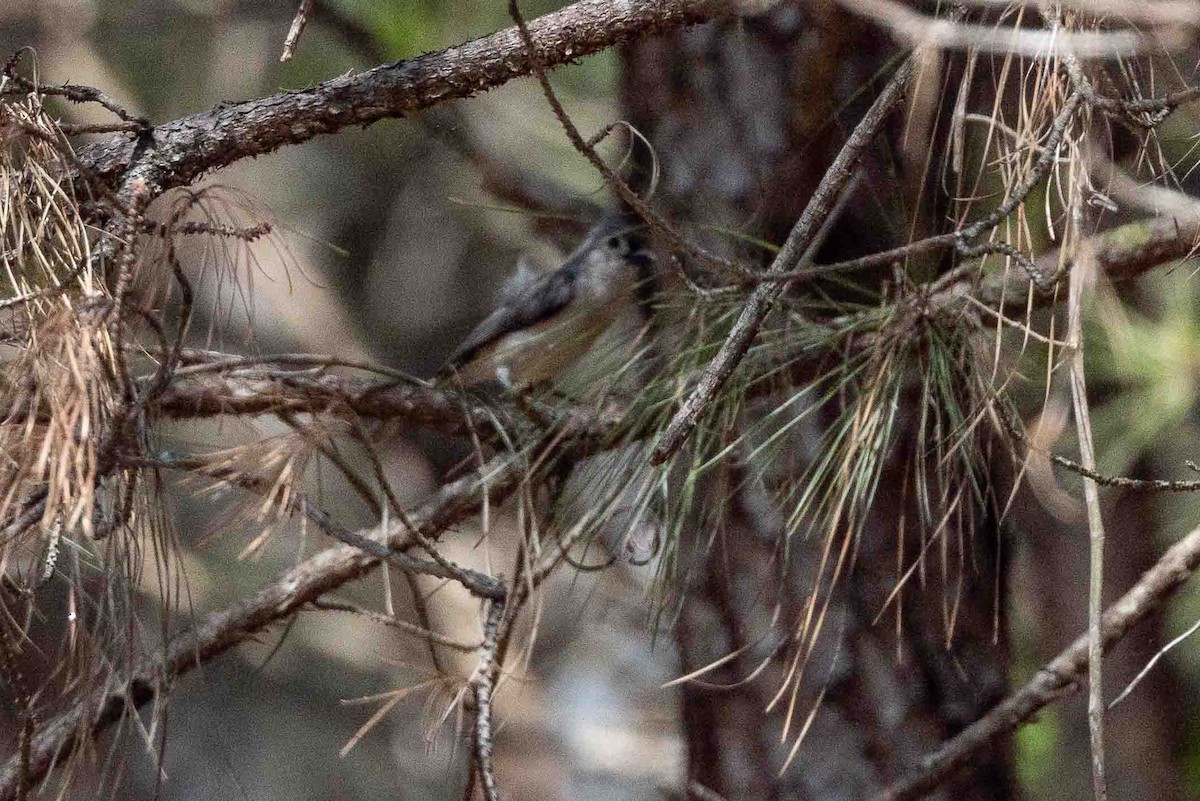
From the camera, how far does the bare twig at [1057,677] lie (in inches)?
66.8

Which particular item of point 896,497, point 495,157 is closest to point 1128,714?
point 896,497

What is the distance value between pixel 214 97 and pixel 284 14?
0.73 m

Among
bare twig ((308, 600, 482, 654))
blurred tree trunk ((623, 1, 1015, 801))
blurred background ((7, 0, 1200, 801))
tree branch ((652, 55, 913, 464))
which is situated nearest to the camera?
tree branch ((652, 55, 913, 464))

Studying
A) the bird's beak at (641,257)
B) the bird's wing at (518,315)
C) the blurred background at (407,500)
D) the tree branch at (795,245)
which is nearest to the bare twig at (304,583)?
the tree branch at (795,245)

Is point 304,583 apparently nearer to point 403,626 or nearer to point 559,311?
point 403,626

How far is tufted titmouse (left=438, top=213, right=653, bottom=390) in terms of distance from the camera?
8.83 ft

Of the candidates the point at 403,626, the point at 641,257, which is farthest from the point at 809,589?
the point at 403,626

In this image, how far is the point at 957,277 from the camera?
6.02 feet

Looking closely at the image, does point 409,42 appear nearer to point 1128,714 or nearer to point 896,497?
point 896,497

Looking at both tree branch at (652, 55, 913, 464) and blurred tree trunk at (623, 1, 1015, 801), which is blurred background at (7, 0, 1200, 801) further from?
tree branch at (652, 55, 913, 464)

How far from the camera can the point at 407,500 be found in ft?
17.4

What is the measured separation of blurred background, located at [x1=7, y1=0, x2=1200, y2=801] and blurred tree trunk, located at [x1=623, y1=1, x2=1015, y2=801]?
3.64ft

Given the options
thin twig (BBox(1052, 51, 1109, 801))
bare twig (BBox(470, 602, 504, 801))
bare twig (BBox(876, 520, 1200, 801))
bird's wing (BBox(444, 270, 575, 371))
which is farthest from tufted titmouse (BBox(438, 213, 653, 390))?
thin twig (BBox(1052, 51, 1109, 801))

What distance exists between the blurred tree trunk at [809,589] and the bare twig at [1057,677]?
0.35 m
